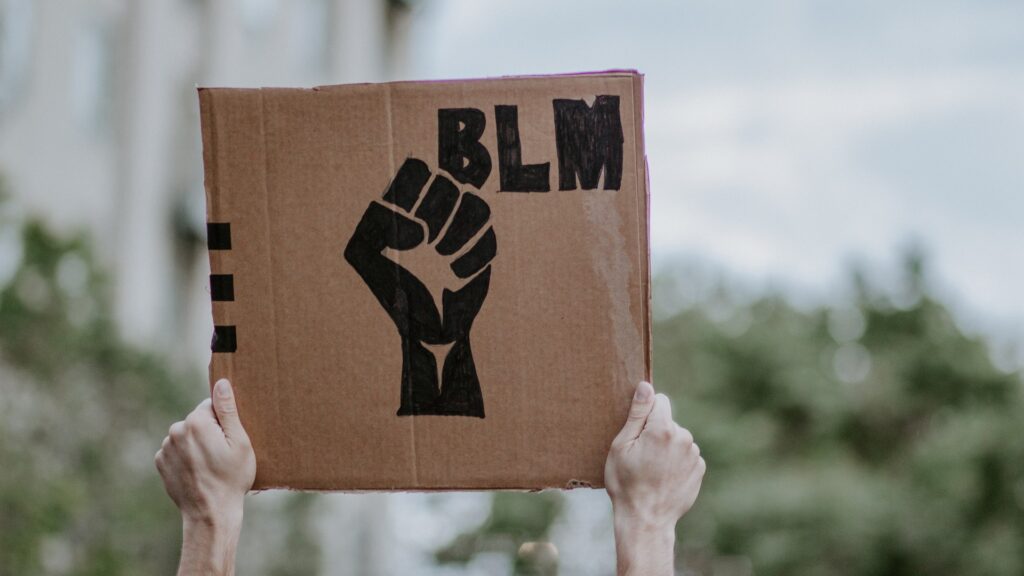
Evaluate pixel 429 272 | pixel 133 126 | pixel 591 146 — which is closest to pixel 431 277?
pixel 429 272

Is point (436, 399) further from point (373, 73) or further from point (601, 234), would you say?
point (373, 73)

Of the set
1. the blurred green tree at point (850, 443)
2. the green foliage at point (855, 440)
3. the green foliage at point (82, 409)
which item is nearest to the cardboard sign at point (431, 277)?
the green foliage at point (82, 409)

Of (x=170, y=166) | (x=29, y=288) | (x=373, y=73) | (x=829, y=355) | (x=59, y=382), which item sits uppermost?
(x=373, y=73)

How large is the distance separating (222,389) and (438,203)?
0.45 metres

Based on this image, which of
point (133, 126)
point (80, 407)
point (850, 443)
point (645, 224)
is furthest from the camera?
point (850, 443)

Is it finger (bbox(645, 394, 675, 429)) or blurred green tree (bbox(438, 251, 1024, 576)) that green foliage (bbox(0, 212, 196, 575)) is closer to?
blurred green tree (bbox(438, 251, 1024, 576))

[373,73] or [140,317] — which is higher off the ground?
[373,73]

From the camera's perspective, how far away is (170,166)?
557 inches

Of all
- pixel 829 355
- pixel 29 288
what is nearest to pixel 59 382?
pixel 29 288

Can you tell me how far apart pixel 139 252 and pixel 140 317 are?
2.38 ft

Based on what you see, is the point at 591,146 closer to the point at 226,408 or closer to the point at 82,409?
the point at 226,408

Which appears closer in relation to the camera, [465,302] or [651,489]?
[651,489]

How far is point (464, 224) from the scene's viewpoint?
1.90 m

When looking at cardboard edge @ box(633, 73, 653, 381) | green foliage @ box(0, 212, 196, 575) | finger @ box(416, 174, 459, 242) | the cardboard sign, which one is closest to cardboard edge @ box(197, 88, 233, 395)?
the cardboard sign
